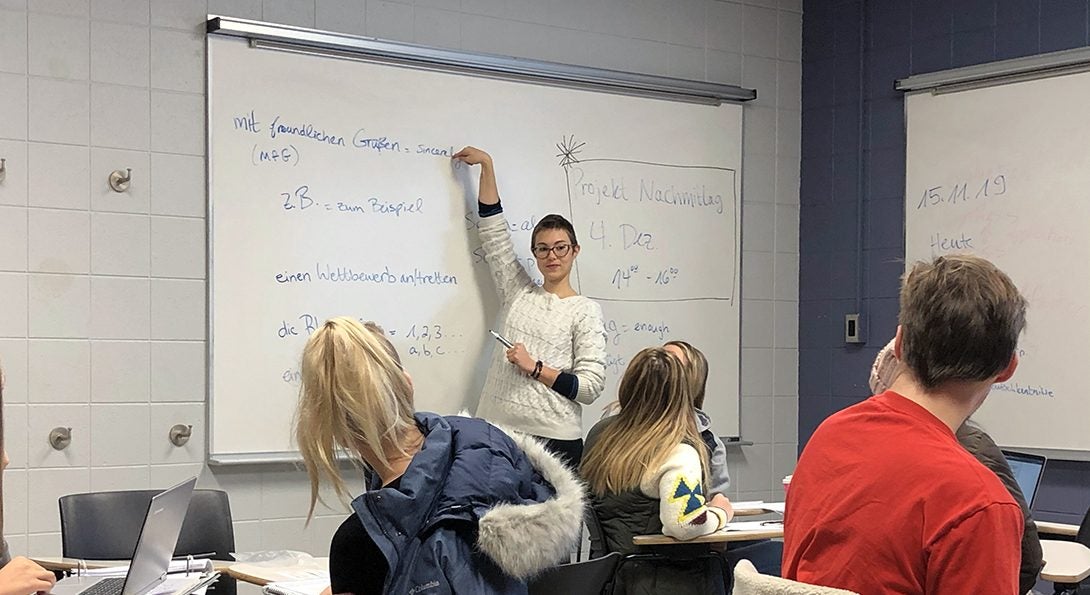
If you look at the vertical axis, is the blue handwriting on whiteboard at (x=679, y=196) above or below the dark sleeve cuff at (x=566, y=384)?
above

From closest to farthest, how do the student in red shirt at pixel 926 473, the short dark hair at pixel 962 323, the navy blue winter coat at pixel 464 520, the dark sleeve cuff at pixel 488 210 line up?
the student in red shirt at pixel 926 473 → the short dark hair at pixel 962 323 → the navy blue winter coat at pixel 464 520 → the dark sleeve cuff at pixel 488 210

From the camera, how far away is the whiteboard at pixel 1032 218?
4637mm

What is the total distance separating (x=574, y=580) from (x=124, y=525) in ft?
5.30

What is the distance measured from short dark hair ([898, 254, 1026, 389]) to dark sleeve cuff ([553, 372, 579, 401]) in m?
2.75

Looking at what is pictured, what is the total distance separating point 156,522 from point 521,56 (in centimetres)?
289

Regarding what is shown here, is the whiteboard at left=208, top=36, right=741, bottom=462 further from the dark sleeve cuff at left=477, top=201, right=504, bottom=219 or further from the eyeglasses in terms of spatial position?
the eyeglasses

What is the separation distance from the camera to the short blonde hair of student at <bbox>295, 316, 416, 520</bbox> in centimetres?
214

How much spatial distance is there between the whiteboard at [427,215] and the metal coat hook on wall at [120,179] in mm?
272

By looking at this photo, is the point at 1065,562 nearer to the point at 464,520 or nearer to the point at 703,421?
the point at 703,421

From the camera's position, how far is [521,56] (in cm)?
492

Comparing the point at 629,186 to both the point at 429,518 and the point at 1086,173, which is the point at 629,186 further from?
the point at 429,518

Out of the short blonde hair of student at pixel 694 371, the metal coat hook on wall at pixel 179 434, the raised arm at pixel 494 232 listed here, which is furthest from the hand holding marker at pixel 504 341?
the metal coat hook on wall at pixel 179 434

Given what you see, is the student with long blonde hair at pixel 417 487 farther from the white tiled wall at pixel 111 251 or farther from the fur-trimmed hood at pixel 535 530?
the white tiled wall at pixel 111 251

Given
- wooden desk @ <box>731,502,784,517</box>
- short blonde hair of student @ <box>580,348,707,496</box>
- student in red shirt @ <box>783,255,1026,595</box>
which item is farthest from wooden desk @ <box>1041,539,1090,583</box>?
student in red shirt @ <box>783,255,1026,595</box>
